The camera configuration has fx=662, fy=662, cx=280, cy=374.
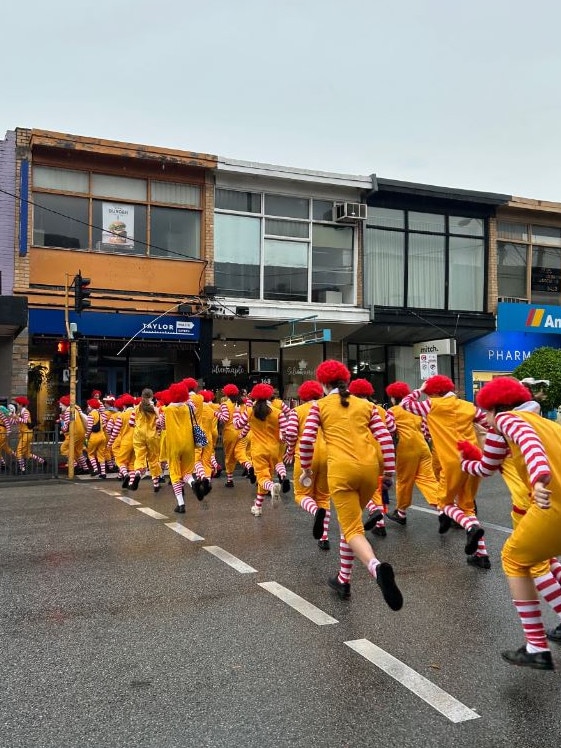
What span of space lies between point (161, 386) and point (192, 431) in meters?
11.6

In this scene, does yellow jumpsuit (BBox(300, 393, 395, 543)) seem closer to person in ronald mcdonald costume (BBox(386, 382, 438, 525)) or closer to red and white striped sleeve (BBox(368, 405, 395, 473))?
red and white striped sleeve (BBox(368, 405, 395, 473))

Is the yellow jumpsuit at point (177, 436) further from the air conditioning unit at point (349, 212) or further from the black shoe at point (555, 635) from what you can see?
the air conditioning unit at point (349, 212)

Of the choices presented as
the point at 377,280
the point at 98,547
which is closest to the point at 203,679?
the point at 98,547

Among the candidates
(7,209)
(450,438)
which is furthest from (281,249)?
(450,438)

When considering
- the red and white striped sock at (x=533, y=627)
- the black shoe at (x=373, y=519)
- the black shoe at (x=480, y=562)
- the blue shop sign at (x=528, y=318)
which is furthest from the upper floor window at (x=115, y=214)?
the red and white striped sock at (x=533, y=627)

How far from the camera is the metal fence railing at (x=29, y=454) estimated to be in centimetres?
1444

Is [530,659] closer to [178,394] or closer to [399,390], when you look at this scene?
[399,390]

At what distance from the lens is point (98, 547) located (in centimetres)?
751

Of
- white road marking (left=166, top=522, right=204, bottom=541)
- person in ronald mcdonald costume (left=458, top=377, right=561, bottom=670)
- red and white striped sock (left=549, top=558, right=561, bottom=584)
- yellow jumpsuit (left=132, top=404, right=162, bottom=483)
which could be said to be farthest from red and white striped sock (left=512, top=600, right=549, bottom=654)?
yellow jumpsuit (left=132, top=404, right=162, bottom=483)

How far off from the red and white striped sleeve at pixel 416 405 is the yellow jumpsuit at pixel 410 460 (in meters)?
0.36

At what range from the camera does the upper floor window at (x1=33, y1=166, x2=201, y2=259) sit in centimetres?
1870

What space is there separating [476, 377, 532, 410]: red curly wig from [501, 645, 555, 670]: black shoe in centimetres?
152

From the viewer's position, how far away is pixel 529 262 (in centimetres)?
2533

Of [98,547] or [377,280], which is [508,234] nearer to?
[377,280]
